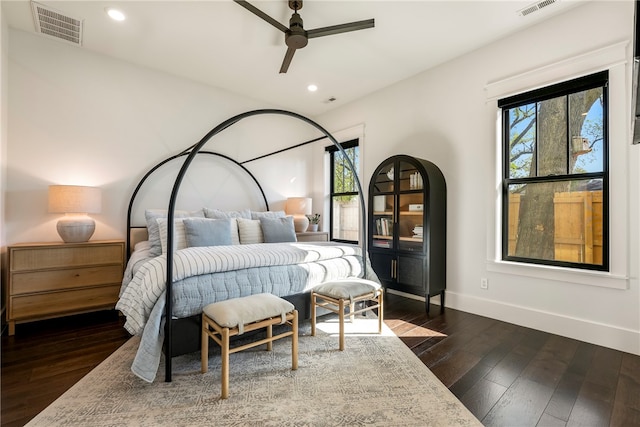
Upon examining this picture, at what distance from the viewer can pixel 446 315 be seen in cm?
316

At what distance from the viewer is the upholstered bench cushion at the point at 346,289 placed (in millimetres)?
2361

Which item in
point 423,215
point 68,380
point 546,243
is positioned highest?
point 423,215

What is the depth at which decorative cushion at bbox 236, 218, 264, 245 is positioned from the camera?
342cm

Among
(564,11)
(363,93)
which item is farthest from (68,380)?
(564,11)

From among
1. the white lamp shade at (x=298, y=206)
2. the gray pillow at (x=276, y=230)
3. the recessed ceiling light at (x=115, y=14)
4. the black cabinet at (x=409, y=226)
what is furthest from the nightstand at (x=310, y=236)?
the recessed ceiling light at (x=115, y=14)

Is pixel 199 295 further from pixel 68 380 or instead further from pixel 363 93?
pixel 363 93

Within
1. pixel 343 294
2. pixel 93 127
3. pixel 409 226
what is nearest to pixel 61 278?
pixel 93 127

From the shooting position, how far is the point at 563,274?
→ 2637mm

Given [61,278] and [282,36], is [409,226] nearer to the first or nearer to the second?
[282,36]

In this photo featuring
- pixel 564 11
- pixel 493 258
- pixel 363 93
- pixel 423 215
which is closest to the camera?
pixel 564 11

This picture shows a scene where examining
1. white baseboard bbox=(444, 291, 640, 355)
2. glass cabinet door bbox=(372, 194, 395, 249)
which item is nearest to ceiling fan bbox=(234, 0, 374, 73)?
glass cabinet door bbox=(372, 194, 395, 249)

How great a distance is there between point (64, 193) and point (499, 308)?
4428mm

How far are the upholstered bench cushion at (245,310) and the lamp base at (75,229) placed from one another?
6.36ft

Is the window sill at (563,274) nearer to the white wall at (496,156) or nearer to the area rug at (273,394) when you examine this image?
the white wall at (496,156)
